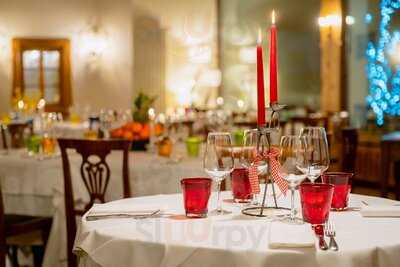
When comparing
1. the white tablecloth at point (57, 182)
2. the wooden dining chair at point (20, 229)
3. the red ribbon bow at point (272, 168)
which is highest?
the red ribbon bow at point (272, 168)

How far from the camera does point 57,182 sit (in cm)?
393

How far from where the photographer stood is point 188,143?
4176 mm

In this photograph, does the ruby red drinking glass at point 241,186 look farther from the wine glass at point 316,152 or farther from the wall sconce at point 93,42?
the wall sconce at point 93,42

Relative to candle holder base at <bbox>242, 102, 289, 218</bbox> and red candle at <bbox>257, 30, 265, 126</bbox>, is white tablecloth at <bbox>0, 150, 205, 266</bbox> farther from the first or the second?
red candle at <bbox>257, 30, 265, 126</bbox>

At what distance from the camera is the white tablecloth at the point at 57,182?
3.76 meters

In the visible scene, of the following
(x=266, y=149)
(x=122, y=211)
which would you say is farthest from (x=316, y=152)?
(x=122, y=211)

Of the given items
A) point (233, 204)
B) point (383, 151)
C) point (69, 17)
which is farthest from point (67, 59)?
point (233, 204)

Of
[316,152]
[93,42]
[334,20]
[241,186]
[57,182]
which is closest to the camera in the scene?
[316,152]

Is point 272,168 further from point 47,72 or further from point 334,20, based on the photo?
point 47,72

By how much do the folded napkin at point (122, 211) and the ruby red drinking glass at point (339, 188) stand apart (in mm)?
543

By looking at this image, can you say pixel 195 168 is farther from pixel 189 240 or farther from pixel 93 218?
pixel 189 240

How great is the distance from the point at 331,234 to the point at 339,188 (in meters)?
0.43

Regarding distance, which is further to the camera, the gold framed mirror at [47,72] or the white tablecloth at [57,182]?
the gold framed mirror at [47,72]

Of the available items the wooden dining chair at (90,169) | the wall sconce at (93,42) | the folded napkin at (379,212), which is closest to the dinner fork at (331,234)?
the folded napkin at (379,212)
